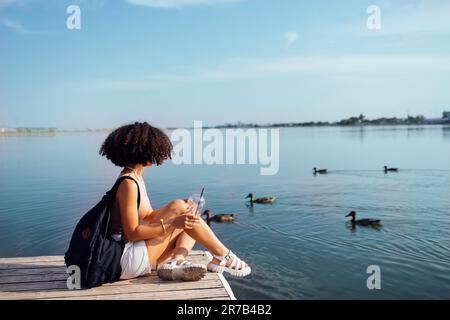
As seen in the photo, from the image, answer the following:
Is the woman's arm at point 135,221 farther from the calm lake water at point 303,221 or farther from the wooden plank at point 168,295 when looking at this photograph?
the calm lake water at point 303,221

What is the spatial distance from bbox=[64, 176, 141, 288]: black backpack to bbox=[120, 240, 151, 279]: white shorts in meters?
0.15

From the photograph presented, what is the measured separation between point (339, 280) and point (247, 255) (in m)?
2.31

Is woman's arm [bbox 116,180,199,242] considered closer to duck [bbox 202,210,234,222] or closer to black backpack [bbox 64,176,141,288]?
black backpack [bbox 64,176,141,288]

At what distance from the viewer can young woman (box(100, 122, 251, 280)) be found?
14.4 feet

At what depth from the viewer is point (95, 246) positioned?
4328mm

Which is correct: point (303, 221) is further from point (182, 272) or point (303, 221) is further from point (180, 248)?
point (182, 272)

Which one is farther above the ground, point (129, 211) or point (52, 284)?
point (129, 211)

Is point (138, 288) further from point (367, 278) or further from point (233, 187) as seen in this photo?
point (233, 187)

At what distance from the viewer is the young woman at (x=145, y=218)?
440cm

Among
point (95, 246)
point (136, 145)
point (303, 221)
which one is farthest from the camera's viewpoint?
point (303, 221)

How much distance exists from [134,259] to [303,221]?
8947 mm

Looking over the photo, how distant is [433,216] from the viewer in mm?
13195

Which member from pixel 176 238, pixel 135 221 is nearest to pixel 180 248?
pixel 176 238

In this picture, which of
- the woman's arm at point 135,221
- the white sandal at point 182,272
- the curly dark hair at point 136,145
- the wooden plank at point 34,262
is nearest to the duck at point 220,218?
the wooden plank at point 34,262
